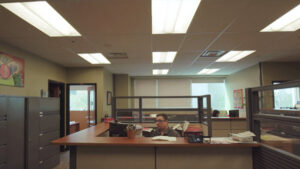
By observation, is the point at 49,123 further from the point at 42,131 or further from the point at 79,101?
the point at 79,101

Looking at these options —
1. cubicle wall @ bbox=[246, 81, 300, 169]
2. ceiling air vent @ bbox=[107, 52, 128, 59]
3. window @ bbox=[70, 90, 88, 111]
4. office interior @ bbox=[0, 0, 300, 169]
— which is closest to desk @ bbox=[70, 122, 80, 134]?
office interior @ bbox=[0, 0, 300, 169]

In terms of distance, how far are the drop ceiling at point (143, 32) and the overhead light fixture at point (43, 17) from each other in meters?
0.10

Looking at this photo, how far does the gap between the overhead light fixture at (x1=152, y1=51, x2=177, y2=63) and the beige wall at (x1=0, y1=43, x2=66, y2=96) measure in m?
2.75

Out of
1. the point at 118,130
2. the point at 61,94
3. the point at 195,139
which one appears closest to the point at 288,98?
the point at 195,139

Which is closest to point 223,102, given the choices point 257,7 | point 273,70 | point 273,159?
point 273,70

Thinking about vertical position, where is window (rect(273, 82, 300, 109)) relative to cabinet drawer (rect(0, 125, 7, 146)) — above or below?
above

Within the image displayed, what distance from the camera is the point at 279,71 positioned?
5805 mm

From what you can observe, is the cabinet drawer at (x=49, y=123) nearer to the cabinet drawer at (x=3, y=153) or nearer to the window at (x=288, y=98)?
the cabinet drawer at (x=3, y=153)

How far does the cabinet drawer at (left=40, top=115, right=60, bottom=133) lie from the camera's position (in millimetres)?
3846

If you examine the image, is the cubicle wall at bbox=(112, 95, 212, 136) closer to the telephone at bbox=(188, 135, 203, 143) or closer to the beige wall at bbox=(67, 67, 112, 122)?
the beige wall at bbox=(67, 67, 112, 122)

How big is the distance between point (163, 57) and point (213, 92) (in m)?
4.70

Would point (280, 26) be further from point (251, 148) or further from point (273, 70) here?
point (273, 70)

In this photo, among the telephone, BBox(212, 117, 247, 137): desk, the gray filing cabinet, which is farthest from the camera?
BBox(212, 117, 247, 137): desk

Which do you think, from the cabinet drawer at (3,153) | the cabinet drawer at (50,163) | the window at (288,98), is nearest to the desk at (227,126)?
the window at (288,98)
